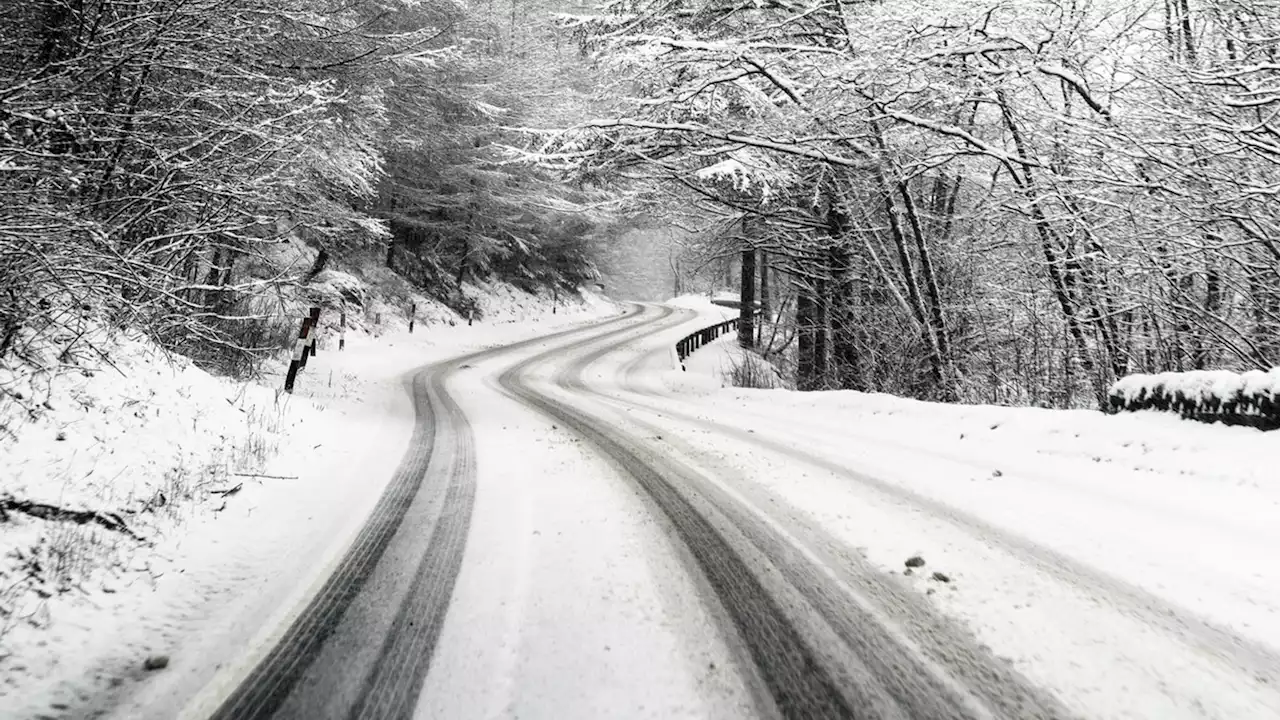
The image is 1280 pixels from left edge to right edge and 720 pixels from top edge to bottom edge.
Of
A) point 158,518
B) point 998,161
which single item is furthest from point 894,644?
point 998,161

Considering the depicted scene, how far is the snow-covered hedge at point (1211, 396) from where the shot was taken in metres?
4.30

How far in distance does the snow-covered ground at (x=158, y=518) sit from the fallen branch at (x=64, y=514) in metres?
0.04

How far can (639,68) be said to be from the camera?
26.2ft

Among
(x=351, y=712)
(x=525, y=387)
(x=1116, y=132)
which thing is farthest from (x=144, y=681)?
(x=525, y=387)

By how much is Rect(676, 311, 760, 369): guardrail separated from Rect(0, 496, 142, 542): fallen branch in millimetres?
16101

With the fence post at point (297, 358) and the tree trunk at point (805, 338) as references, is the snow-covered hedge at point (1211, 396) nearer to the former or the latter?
the tree trunk at point (805, 338)

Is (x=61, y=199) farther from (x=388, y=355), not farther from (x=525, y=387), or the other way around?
(x=388, y=355)

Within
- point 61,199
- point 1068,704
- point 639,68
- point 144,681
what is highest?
point 639,68

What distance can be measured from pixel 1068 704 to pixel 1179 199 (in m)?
5.75

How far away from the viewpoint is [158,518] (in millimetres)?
3383

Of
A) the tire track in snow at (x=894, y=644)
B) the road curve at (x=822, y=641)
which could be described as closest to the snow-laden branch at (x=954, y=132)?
the road curve at (x=822, y=641)

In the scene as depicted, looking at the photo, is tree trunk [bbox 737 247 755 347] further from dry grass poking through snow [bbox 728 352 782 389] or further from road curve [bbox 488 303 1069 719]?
road curve [bbox 488 303 1069 719]

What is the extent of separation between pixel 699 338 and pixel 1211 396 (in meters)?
21.1

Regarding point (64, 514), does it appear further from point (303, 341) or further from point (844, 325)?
point (844, 325)
